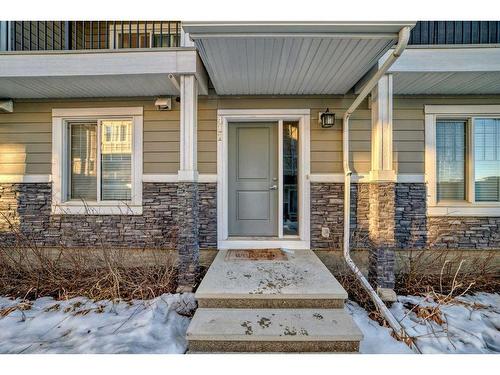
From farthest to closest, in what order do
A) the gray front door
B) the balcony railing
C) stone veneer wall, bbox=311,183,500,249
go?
1. the gray front door
2. stone veneer wall, bbox=311,183,500,249
3. the balcony railing

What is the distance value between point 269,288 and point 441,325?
1.91 meters

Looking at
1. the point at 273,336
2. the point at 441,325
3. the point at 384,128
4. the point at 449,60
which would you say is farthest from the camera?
the point at 384,128

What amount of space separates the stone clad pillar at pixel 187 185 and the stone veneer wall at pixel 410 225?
1872 mm

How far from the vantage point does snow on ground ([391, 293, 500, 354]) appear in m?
2.51

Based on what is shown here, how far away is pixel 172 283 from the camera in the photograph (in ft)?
11.2

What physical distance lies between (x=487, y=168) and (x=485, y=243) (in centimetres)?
117

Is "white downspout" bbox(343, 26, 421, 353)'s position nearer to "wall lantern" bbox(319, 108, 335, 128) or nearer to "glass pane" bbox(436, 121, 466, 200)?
"wall lantern" bbox(319, 108, 335, 128)

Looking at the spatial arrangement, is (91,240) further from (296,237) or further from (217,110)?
(296,237)

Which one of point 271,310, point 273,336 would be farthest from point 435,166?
point 273,336

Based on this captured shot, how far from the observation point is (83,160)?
431 cm

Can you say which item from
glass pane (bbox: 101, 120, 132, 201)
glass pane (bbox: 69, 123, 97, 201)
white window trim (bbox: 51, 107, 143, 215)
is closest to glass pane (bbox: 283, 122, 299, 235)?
white window trim (bbox: 51, 107, 143, 215)

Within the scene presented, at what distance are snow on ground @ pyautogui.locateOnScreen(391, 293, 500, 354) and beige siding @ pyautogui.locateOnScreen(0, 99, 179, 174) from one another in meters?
3.67

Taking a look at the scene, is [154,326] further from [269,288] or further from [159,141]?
[159,141]
